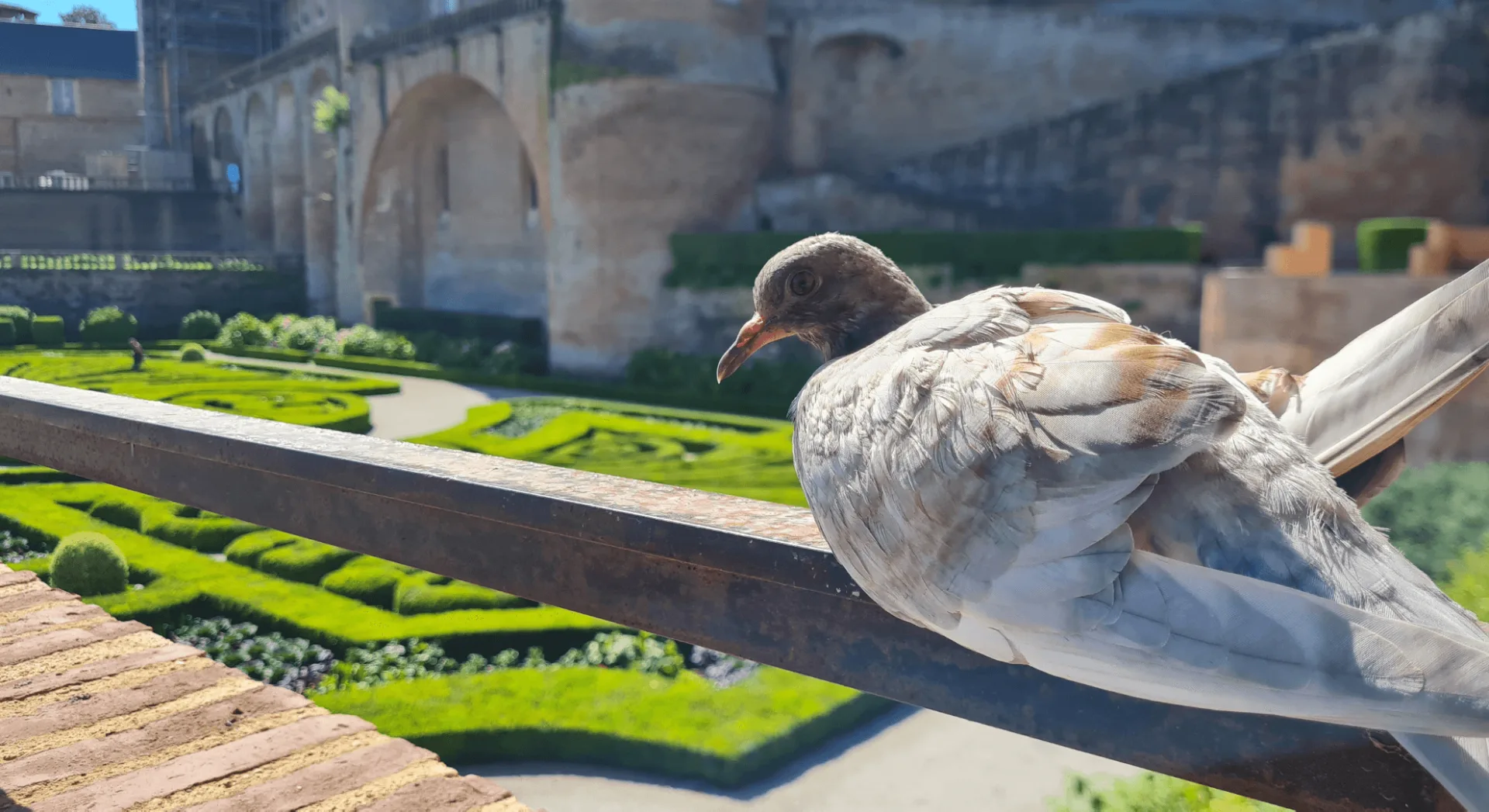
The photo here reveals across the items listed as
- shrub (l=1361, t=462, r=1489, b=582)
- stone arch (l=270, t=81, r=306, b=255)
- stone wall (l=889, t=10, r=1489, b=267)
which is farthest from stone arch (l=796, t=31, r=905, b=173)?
stone arch (l=270, t=81, r=306, b=255)

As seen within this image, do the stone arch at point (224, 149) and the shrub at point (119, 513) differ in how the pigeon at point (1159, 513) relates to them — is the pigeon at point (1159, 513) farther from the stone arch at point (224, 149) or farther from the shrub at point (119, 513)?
the stone arch at point (224, 149)

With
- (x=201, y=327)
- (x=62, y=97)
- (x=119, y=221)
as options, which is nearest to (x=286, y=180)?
(x=201, y=327)

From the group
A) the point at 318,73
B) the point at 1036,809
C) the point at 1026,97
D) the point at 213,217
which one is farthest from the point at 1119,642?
the point at 213,217

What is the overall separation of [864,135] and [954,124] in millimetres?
1685

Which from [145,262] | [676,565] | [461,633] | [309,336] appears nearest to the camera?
[676,565]

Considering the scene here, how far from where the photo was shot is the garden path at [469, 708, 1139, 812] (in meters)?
5.19

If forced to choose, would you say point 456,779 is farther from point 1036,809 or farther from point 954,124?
point 954,124

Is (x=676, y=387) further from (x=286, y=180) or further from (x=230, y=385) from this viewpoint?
(x=286, y=180)

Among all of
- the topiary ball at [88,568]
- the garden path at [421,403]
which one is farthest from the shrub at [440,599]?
the garden path at [421,403]

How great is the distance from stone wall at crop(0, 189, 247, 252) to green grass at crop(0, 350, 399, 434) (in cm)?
1956

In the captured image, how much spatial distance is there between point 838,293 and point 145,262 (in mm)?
31715

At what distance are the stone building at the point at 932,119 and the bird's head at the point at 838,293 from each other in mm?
15038

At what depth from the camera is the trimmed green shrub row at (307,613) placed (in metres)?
6.57

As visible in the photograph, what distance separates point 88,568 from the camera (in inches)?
275
